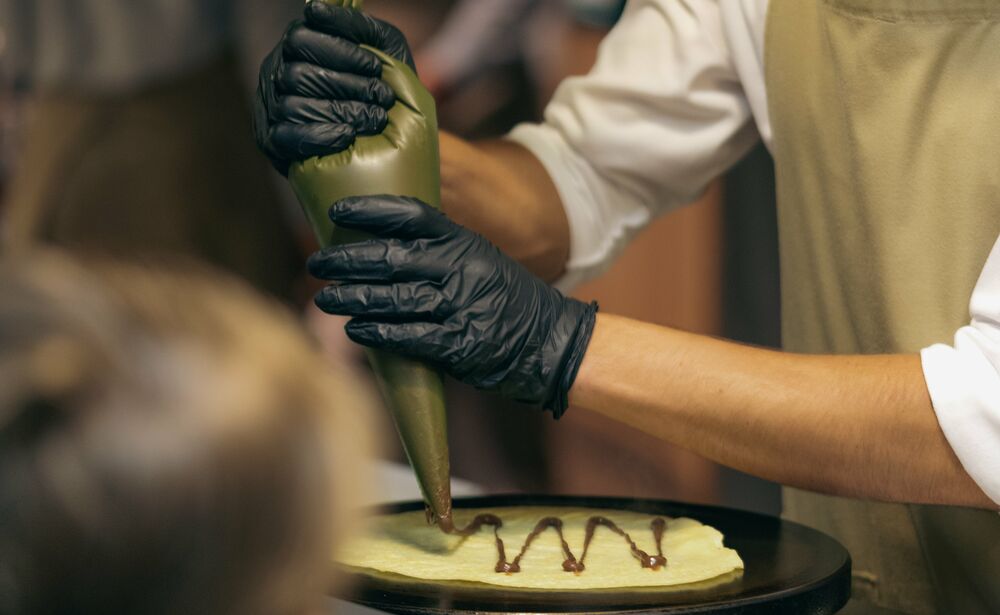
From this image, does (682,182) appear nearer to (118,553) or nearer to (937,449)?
(937,449)

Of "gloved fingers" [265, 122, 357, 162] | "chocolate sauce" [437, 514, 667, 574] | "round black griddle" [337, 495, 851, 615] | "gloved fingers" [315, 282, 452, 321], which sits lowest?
"chocolate sauce" [437, 514, 667, 574]

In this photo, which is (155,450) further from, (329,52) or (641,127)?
(641,127)

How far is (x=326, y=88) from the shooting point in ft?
4.45

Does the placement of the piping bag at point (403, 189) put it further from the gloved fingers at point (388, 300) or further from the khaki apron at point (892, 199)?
the khaki apron at point (892, 199)

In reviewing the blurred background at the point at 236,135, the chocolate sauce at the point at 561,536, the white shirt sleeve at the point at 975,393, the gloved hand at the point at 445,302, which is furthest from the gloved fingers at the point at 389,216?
the blurred background at the point at 236,135

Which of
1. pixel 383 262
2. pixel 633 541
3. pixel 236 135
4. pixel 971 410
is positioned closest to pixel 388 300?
pixel 383 262

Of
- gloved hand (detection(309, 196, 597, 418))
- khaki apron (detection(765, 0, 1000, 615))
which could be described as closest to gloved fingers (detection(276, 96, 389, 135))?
gloved hand (detection(309, 196, 597, 418))

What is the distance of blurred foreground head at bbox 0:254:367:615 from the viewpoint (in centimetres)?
61

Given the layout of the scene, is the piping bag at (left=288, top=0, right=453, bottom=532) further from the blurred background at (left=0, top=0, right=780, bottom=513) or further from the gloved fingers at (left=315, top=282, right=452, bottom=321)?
the blurred background at (left=0, top=0, right=780, bottom=513)

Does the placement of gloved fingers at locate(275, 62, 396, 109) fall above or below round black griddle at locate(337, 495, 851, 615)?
above

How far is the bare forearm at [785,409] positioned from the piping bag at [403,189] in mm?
178

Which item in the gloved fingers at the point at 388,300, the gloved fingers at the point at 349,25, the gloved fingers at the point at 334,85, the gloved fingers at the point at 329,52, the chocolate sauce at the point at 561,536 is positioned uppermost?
the gloved fingers at the point at 349,25

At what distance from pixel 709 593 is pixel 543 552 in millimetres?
260

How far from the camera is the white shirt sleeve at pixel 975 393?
1.25 m
